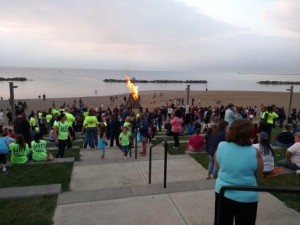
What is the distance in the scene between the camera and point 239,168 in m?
3.38

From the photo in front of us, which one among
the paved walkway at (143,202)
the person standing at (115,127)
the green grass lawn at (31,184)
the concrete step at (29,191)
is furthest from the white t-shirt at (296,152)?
the person standing at (115,127)

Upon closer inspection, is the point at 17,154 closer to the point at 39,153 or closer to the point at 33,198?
the point at 39,153

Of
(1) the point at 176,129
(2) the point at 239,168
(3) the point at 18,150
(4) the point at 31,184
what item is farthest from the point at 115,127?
(2) the point at 239,168

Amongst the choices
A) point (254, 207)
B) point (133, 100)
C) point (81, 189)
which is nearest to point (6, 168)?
point (81, 189)

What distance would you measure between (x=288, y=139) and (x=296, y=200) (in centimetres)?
538

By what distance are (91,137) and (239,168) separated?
913cm

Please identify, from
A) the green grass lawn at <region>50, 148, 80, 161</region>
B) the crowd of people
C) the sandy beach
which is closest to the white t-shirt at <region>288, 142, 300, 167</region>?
the crowd of people

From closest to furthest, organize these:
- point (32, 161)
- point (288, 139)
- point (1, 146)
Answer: point (1, 146), point (32, 161), point (288, 139)

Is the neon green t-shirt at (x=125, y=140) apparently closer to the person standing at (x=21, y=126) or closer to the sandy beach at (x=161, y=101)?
the person standing at (x=21, y=126)

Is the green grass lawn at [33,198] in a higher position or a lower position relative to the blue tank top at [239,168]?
lower

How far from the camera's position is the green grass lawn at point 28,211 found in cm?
518

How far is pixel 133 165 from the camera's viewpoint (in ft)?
28.4

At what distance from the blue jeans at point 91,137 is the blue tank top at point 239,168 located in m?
8.77

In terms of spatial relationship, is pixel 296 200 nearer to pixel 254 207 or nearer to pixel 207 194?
pixel 207 194
